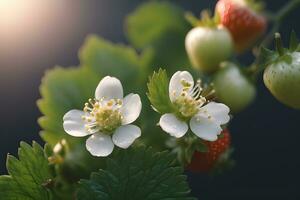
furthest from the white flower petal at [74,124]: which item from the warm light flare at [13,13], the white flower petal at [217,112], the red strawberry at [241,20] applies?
the warm light flare at [13,13]

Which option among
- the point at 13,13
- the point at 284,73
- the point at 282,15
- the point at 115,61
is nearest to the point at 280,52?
the point at 284,73

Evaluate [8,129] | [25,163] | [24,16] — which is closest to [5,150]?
[8,129]

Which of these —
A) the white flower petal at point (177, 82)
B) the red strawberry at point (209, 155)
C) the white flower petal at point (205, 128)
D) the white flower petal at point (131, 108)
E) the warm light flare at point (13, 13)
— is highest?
the warm light flare at point (13, 13)

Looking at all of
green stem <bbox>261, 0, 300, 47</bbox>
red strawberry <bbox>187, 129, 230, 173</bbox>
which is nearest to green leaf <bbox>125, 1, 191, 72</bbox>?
green stem <bbox>261, 0, 300, 47</bbox>

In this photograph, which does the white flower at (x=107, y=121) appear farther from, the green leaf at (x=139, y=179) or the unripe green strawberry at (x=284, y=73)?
the unripe green strawberry at (x=284, y=73)

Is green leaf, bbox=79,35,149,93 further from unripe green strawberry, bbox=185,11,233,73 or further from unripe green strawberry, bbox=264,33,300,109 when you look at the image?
unripe green strawberry, bbox=264,33,300,109

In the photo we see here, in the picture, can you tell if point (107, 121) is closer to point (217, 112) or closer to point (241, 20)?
Answer: point (217, 112)
